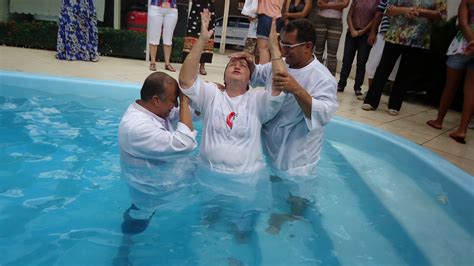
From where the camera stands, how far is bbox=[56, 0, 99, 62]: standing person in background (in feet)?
23.7

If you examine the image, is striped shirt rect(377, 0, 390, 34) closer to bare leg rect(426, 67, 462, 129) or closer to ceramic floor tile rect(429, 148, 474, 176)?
bare leg rect(426, 67, 462, 129)

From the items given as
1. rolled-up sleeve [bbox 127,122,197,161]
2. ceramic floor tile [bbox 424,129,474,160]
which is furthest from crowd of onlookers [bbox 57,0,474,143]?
rolled-up sleeve [bbox 127,122,197,161]

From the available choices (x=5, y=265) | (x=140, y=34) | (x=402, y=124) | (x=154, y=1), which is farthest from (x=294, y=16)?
(x=5, y=265)

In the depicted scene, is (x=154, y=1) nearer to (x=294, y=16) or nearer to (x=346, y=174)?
(x=294, y=16)

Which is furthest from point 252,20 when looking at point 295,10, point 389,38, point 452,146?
point 452,146

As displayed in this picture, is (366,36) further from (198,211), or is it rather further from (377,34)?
(198,211)

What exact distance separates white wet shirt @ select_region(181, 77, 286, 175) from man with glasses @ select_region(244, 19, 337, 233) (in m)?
0.17

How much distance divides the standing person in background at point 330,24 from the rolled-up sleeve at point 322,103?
13.9ft

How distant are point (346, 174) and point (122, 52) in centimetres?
654

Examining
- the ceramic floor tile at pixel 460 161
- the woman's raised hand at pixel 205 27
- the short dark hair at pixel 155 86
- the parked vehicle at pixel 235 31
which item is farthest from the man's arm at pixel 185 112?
the parked vehicle at pixel 235 31

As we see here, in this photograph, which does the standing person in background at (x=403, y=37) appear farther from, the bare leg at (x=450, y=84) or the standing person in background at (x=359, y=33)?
the standing person in background at (x=359, y=33)

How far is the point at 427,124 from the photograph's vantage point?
5.21m

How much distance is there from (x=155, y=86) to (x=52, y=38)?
7131 mm

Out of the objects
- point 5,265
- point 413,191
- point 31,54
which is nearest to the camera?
point 5,265
